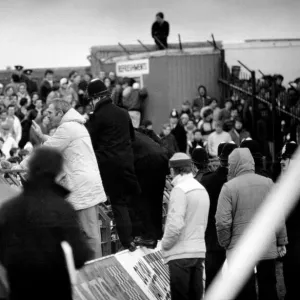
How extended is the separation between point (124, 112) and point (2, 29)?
14.2m

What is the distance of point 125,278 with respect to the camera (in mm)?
8711

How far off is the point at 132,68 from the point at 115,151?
15.5 meters

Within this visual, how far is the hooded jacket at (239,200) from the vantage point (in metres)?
8.27

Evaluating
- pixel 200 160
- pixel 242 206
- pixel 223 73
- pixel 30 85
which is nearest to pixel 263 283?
pixel 242 206

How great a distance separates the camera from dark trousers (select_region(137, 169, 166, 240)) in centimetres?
962

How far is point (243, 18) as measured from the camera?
21.9 metres

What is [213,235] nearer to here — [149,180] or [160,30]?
[149,180]

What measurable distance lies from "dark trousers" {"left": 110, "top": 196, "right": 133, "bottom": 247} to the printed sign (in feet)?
49.6

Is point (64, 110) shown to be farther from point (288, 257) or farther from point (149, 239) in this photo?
point (288, 257)

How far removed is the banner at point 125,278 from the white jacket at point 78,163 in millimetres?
602

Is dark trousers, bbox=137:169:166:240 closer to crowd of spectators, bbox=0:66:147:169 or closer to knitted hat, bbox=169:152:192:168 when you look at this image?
knitted hat, bbox=169:152:192:168

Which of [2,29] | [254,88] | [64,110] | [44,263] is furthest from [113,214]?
[2,29]

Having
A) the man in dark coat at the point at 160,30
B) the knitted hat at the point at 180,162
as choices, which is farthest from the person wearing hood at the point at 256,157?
the man in dark coat at the point at 160,30

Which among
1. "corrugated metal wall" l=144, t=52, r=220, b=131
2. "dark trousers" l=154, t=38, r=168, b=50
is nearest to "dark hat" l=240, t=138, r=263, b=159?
"corrugated metal wall" l=144, t=52, r=220, b=131
